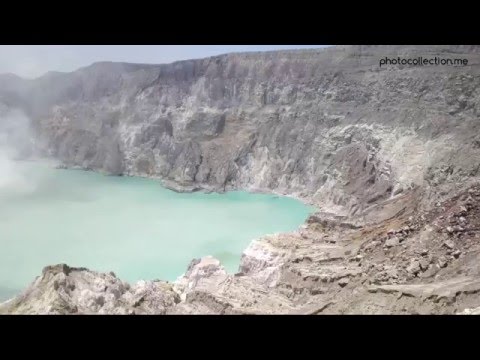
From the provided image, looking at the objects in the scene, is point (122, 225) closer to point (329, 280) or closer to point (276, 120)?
point (329, 280)

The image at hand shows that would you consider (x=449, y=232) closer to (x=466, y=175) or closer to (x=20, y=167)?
(x=466, y=175)

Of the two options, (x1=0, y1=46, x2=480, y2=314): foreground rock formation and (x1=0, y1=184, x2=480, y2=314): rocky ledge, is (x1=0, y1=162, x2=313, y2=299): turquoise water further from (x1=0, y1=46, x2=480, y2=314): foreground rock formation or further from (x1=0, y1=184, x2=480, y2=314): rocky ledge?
(x1=0, y1=184, x2=480, y2=314): rocky ledge

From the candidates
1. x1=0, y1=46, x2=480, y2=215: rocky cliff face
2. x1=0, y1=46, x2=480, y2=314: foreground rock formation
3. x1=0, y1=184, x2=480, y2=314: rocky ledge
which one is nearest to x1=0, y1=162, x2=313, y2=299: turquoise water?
x1=0, y1=46, x2=480, y2=314: foreground rock formation

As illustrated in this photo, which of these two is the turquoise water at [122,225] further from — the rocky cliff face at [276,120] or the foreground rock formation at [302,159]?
the rocky cliff face at [276,120]

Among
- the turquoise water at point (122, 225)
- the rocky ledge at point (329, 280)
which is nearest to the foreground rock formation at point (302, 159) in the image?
the rocky ledge at point (329, 280)

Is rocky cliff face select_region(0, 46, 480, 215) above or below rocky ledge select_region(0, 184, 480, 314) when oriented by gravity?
above

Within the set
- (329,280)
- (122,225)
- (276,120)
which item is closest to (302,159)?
(276,120)
